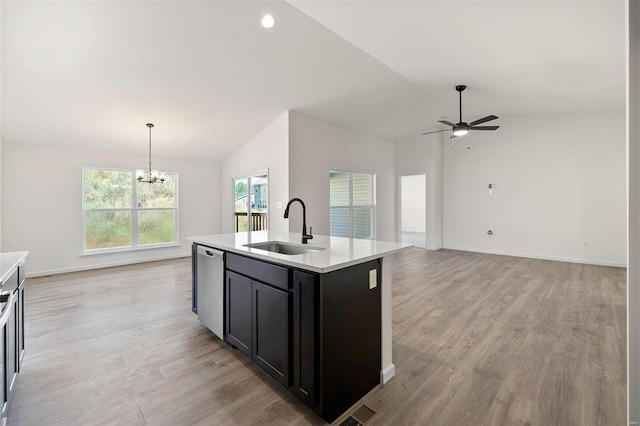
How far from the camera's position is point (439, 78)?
4449 millimetres

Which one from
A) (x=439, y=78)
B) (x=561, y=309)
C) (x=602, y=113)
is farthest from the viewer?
(x=602, y=113)

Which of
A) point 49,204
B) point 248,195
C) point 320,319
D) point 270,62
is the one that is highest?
point 270,62

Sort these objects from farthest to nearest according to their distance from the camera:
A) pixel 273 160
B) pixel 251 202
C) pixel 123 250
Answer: pixel 251 202
pixel 123 250
pixel 273 160

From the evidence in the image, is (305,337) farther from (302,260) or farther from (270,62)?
(270,62)

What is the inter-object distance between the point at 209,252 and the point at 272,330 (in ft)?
3.43

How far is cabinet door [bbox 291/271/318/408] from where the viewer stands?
1575 millimetres

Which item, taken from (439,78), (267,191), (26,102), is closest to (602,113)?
(439,78)

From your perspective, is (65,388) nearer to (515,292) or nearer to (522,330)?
(522,330)

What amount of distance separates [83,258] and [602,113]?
A: 10228 mm

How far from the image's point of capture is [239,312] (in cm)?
221

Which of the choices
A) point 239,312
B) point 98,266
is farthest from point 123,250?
point 239,312

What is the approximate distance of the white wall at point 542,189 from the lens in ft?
18.3

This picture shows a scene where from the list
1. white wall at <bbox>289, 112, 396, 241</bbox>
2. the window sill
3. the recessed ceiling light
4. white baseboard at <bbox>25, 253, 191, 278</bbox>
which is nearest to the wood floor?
white baseboard at <bbox>25, 253, 191, 278</bbox>

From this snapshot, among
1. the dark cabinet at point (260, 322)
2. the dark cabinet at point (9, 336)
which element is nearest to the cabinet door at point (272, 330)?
the dark cabinet at point (260, 322)
